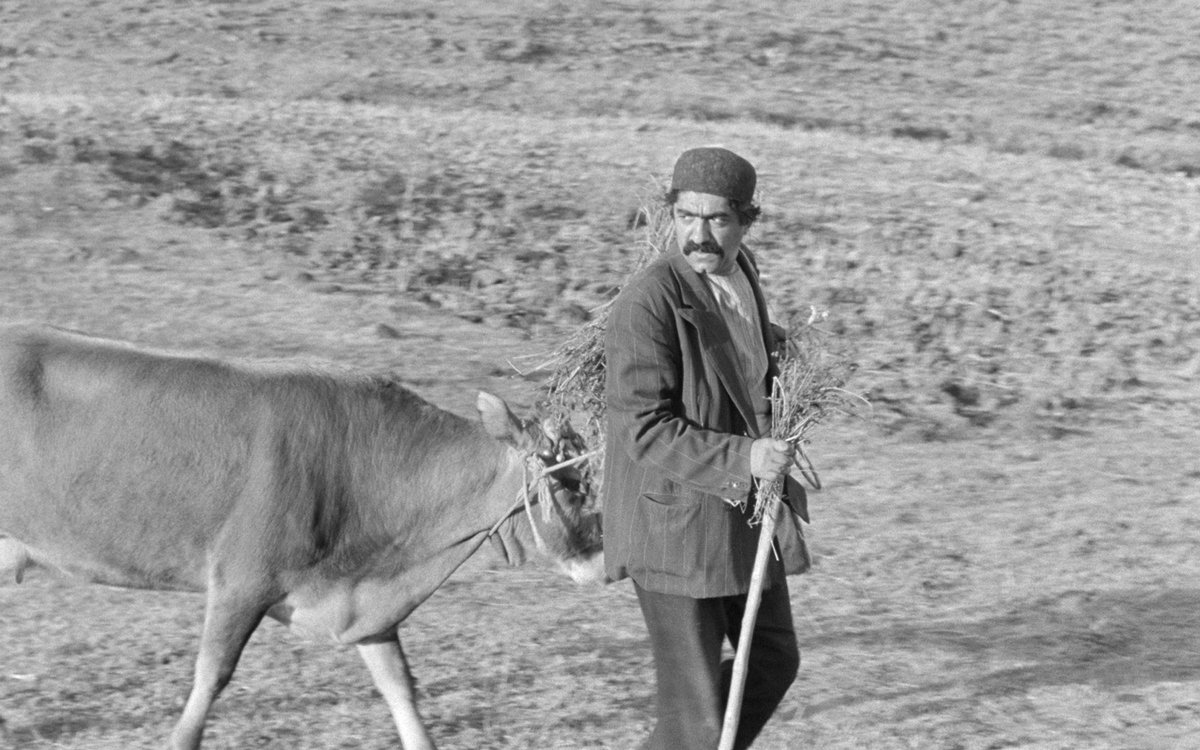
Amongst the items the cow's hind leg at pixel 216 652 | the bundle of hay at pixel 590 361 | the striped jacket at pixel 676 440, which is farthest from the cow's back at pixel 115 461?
the striped jacket at pixel 676 440

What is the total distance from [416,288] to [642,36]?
326 inches

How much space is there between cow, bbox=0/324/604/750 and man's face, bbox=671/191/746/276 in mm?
1162

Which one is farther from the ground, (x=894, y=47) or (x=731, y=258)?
(x=731, y=258)

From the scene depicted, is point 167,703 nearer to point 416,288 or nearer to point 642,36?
point 416,288

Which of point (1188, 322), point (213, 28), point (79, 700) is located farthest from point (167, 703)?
point (213, 28)

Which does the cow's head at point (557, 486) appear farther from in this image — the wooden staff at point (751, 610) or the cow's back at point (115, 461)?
the wooden staff at point (751, 610)

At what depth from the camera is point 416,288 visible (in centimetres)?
1171

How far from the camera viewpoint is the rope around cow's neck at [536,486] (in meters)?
5.88

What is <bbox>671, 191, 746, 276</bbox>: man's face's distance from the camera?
481 cm

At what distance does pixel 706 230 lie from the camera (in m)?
4.84

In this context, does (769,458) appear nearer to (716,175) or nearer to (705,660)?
(705,660)

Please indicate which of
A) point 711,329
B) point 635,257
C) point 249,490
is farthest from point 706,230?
point 249,490

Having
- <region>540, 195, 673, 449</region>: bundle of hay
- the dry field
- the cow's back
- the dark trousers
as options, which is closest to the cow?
the cow's back

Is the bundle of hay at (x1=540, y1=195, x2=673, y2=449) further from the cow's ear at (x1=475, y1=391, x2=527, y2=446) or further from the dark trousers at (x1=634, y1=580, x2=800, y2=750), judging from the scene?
the dark trousers at (x1=634, y1=580, x2=800, y2=750)
